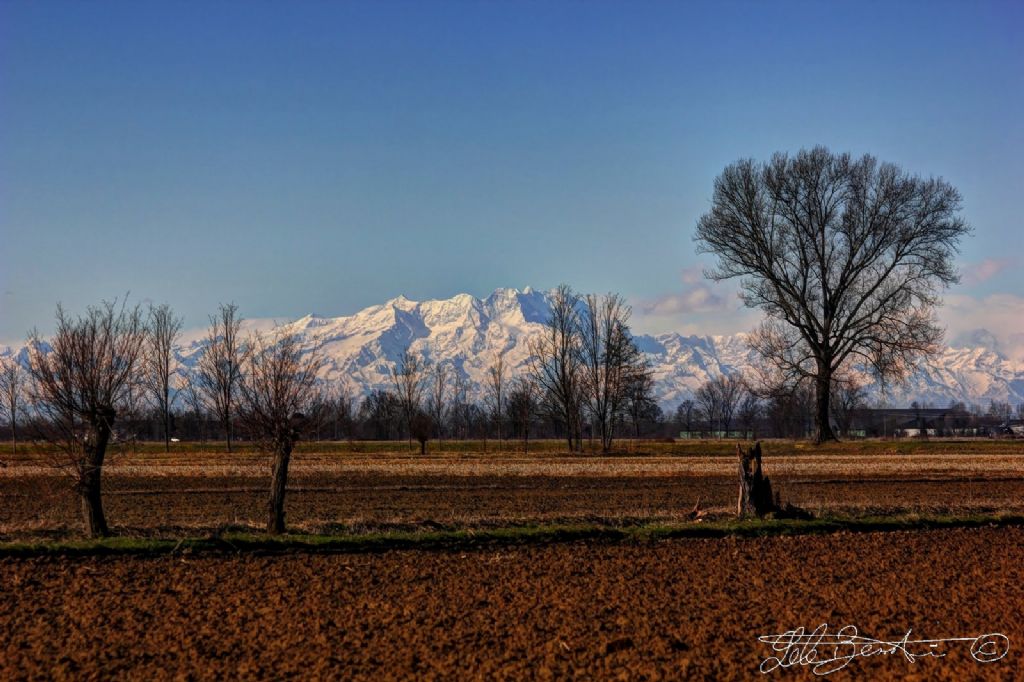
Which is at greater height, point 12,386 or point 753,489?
point 12,386

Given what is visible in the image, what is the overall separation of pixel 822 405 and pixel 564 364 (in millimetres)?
28765

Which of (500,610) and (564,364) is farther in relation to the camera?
(564,364)

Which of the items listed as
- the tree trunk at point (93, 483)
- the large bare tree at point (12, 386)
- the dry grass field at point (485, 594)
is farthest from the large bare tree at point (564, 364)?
the tree trunk at point (93, 483)

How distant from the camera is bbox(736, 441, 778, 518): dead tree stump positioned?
75.6ft

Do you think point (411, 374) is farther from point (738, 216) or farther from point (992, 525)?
point (992, 525)

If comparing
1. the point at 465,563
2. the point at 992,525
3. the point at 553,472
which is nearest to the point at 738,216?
the point at 553,472

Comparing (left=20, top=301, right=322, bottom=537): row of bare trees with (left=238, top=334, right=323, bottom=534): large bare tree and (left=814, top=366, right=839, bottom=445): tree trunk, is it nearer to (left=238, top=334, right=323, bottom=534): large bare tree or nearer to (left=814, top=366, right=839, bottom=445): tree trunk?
(left=238, top=334, right=323, bottom=534): large bare tree

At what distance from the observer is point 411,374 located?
9331 cm

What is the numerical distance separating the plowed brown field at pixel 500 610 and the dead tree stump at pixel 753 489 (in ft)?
13.4

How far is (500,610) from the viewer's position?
13344 mm

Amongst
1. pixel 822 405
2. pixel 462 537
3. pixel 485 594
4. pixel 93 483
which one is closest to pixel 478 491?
pixel 462 537

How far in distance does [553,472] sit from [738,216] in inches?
994

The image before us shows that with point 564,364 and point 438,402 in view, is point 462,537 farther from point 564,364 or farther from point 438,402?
point 438,402

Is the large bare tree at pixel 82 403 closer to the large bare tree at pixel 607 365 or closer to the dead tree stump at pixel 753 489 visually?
the dead tree stump at pixel 753 489
